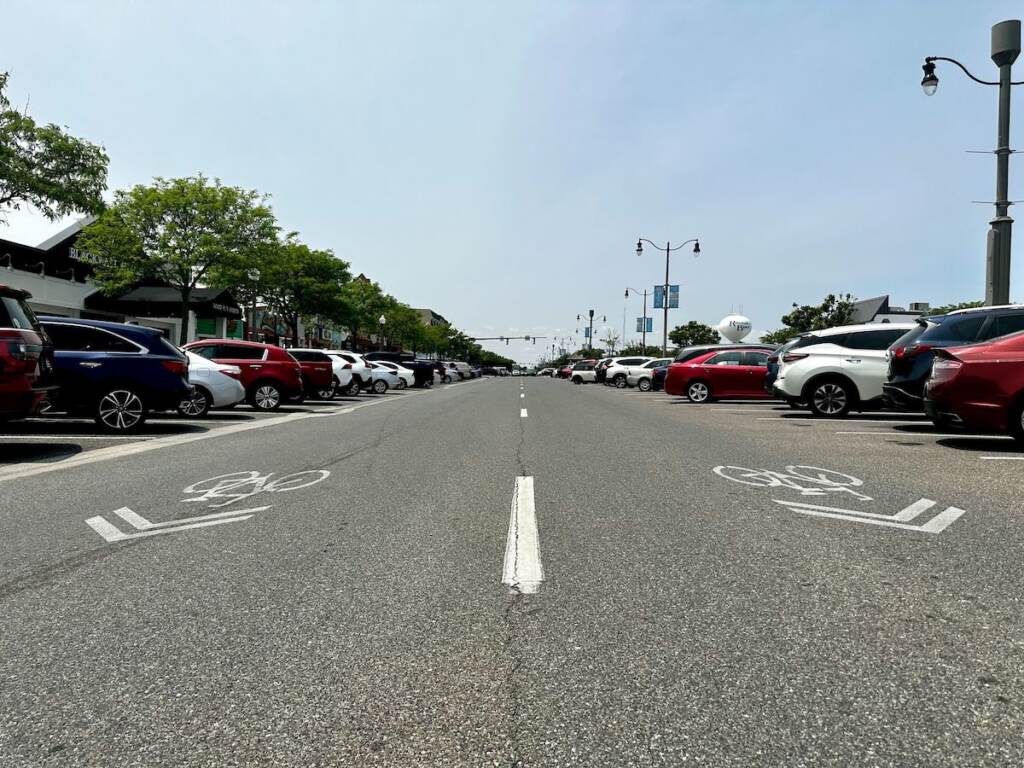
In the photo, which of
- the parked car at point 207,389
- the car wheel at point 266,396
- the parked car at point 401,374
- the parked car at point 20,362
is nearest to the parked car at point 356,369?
the parked car at point 401,374

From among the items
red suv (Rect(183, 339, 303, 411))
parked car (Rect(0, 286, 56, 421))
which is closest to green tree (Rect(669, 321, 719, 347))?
red suv (Rect(183, 339, 303, 411))

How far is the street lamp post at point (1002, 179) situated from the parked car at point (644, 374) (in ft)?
57.9

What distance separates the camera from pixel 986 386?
8305mm

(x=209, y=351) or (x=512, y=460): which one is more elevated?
(x=209, y=351)

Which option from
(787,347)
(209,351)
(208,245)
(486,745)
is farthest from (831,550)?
(208,245)

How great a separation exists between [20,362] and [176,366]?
311cm

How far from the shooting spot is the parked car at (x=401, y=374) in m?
31.5

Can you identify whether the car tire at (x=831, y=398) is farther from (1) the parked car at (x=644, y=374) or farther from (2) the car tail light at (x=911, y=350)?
(1) the parked car at (x=644, y=374)

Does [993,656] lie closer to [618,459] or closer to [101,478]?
[618,459]

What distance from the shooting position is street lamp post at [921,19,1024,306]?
561 inches

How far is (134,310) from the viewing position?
41.9m

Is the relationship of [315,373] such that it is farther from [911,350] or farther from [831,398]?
[911,350]

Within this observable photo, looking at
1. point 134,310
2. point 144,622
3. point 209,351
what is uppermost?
point 134,310

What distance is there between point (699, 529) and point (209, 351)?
47.6ft
